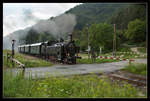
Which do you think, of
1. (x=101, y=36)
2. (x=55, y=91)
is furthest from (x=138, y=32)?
(x=55, y=91)

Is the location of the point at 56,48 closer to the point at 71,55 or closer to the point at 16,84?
the point at 71,55

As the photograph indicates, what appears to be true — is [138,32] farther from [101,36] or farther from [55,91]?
[55,91]

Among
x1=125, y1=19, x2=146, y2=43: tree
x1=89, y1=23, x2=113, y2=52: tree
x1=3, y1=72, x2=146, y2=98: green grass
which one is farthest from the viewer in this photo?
x1=89, y1=23, x2=113, y2=52: tree

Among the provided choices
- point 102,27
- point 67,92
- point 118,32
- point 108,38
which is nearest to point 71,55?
point 67,92

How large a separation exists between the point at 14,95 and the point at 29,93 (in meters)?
0.42

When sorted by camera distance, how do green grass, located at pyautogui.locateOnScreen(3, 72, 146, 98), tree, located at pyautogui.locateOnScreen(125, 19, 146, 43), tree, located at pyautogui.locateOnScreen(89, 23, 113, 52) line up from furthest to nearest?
tree, located at pyautogui.locateOnScreen(89, 23, 113, 52)
tree, located at pyautogui.locateOnScreen(125, 19, 146, 43)
green grass, located at pyautogui.locateOnScreen(3, 72, 146, 98)

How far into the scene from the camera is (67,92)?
15.7 ft

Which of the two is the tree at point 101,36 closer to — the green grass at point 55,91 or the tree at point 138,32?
the tree at point 138,32

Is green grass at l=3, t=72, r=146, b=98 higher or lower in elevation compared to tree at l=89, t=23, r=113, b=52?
lower

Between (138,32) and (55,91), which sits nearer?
(55,91)

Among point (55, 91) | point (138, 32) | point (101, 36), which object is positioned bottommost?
point (55, 91)

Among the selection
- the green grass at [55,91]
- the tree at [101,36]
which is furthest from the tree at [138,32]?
the green grass at [55,91]

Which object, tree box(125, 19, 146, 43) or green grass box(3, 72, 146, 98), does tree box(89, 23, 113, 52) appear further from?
green grass box(3, 72, 146, 98)

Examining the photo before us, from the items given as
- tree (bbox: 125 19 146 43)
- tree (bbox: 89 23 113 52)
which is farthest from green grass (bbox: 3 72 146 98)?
tree (bbox: 89 23 113 52)
